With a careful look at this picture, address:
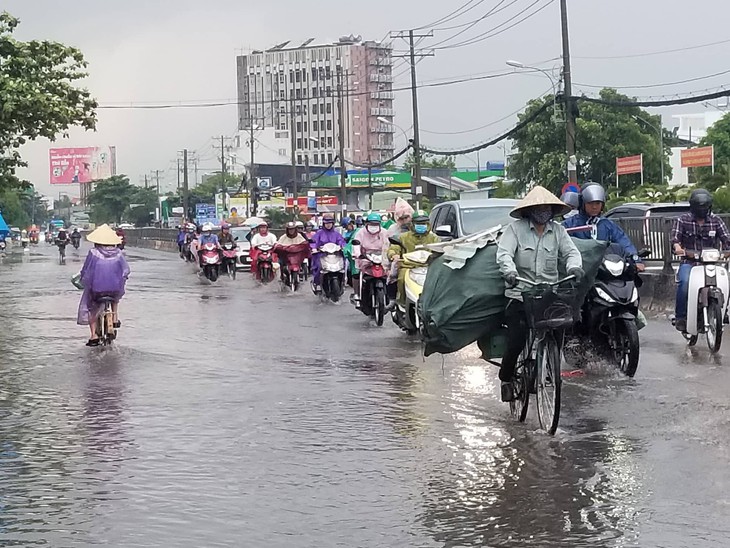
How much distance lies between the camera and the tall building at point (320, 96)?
6619 inches

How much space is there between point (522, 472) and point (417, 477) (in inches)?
23.8

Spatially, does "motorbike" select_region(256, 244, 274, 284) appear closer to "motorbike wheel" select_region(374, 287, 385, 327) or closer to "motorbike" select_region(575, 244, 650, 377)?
"motorbike wheel" select_region(374, 287, 385, 327)

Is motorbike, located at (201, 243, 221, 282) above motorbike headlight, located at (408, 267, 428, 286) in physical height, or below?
below

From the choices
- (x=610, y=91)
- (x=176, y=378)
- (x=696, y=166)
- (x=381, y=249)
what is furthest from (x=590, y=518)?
(x=696, y=166)

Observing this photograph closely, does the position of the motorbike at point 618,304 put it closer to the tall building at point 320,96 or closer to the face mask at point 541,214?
the face mask at point 541,214

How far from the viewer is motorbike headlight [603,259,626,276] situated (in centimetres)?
1035

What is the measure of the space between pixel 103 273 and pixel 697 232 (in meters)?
6.65

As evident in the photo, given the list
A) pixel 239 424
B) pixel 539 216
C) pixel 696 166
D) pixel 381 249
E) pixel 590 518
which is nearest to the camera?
pixel 590 518

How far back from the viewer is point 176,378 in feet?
38.7

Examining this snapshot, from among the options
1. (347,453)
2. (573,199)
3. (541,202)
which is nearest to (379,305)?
(573,199)

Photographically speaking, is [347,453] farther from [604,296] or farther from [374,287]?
[374,287]

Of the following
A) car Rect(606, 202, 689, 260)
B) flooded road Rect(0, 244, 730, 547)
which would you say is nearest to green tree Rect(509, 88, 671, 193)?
car Rect(606, 202, 689, 260)

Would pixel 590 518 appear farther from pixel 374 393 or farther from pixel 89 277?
pixel 89 277

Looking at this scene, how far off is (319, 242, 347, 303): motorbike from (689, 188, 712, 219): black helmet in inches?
412
